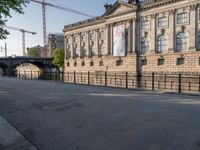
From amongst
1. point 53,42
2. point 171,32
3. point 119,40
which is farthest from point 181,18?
point 53,42

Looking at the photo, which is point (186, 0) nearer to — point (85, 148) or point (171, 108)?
point (171, 108)

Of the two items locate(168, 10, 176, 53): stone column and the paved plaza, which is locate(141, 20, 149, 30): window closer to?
locate(168, 10, 176, 53): stone column

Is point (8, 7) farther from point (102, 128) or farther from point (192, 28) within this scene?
point (192, 28)

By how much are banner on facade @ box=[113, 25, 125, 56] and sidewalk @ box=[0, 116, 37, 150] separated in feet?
142

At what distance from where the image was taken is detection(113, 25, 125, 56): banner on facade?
5003 cm

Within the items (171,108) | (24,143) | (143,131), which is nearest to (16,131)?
(24,143)

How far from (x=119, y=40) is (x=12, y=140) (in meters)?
45.4

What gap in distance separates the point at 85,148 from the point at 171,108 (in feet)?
18.6

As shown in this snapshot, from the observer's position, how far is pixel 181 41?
40781mm

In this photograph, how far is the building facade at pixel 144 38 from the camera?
39.1 metres

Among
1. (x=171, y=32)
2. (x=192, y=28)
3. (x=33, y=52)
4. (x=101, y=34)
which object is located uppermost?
(x=33, y=52)

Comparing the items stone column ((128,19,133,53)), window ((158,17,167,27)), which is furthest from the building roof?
stone column ((128,19,133,53))

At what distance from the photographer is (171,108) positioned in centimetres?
1020

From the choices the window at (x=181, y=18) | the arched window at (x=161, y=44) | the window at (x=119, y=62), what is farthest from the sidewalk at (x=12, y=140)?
the window at (x=119, y=62)
